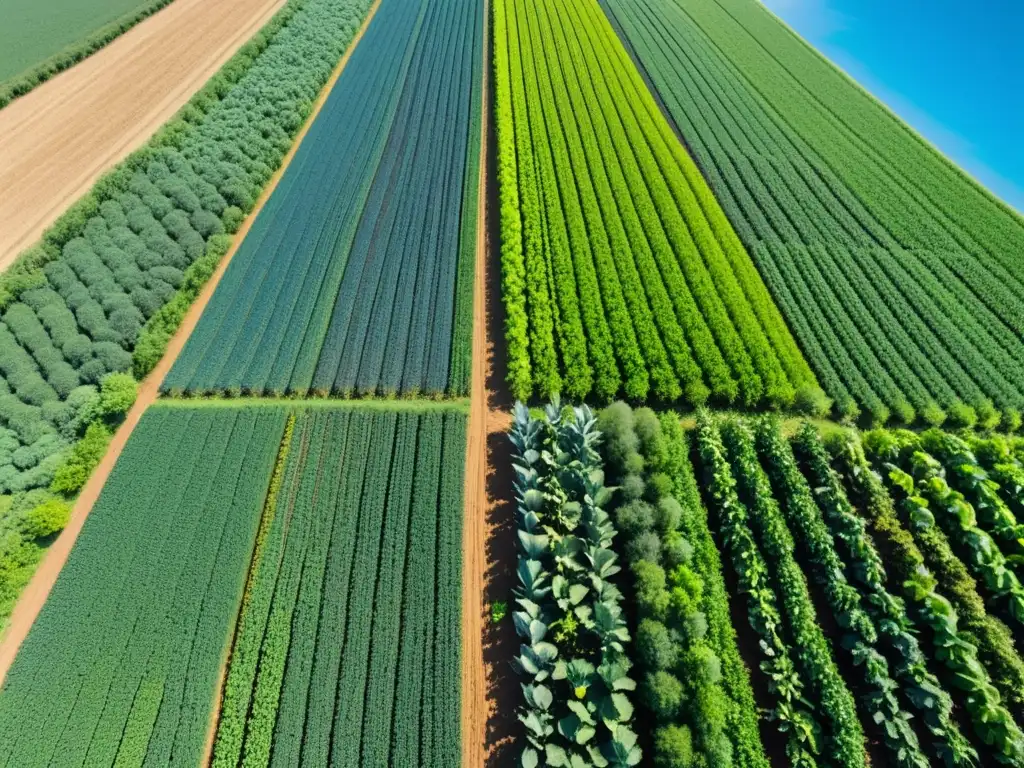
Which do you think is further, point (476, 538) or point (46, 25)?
point (46, 25)

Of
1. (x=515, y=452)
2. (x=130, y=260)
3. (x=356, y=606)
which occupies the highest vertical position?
(x=130, y=260)

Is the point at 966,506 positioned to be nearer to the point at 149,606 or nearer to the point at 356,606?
the point at 356,606

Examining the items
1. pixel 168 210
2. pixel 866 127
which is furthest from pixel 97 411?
pixel 866 127

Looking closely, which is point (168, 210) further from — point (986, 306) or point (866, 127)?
point (866, 127)

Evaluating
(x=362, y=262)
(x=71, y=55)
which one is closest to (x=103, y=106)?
(x=71, y=55)

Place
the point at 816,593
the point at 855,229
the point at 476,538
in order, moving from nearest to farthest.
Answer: the point at 816,593
the point at 476,538
the point at 855,229

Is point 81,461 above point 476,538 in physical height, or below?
above
